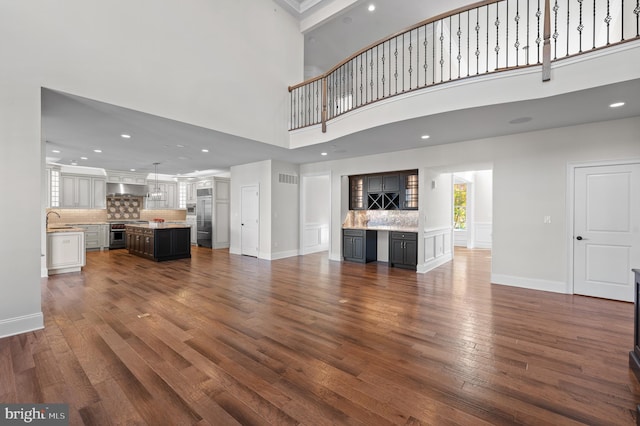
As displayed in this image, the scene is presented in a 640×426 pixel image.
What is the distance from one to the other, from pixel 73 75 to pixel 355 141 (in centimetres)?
433

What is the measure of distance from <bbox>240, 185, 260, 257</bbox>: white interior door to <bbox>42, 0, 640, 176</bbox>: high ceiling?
0.96 metres

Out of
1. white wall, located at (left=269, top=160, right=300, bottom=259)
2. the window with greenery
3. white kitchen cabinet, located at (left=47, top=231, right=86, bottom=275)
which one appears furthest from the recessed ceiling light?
white kitchen cabinet, located at (left=47, top=231, right=86, bottom=275)

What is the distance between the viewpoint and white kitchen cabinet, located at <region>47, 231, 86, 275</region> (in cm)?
593

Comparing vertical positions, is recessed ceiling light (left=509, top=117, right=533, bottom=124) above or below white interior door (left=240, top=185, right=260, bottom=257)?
above

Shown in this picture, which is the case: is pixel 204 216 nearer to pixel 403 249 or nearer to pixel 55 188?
pixel 55 188

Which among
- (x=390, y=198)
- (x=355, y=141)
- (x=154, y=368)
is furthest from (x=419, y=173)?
(x=154, y=368)

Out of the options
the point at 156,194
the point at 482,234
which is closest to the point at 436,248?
the point at 482,234

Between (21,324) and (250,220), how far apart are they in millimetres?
5542

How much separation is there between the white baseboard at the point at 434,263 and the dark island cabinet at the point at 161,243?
20.2ft

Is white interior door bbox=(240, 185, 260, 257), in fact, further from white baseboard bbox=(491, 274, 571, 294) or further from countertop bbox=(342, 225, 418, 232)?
white baseboard bbox=(491, 274, 571, 294)

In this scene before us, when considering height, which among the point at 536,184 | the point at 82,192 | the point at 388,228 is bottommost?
the point at 388,228

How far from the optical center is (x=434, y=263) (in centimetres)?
675

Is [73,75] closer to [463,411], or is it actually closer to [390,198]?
[463,411]

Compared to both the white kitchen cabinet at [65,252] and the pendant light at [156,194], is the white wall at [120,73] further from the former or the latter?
the pendant light at [156,194]
